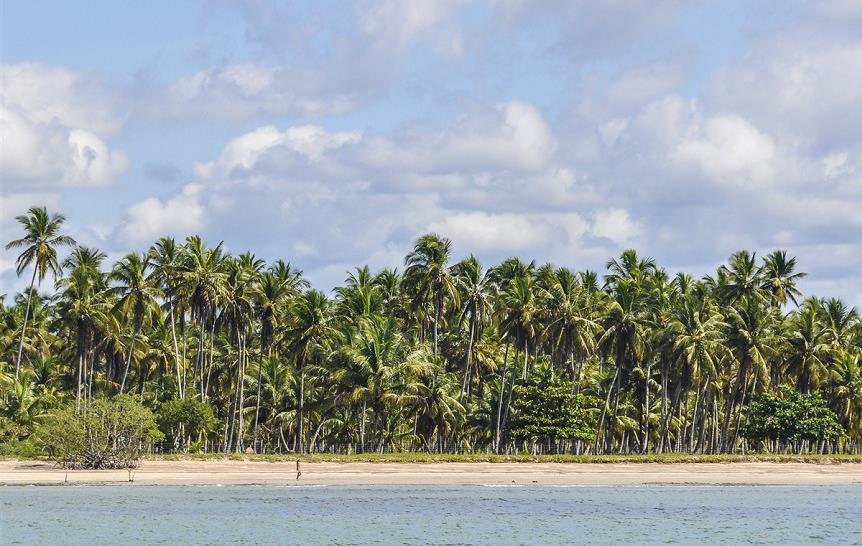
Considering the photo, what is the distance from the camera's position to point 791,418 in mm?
84188

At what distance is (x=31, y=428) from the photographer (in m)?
78.2

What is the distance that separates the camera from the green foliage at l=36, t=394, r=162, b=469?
64562 millimetres

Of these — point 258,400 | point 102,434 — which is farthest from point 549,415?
point 102,434

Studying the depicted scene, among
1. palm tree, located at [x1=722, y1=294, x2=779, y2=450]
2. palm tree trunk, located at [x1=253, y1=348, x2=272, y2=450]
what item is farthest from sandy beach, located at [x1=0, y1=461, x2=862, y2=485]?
palm tree trunk, located at [x1=253, y1=348, x2=272, y2=450]

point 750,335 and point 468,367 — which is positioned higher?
point 750,335

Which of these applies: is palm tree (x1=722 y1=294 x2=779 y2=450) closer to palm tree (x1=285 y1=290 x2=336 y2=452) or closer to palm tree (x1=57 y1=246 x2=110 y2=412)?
palm tree (x1=285 y1=290 x2=336 y2=452)

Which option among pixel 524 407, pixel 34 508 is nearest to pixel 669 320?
pixel 524 407

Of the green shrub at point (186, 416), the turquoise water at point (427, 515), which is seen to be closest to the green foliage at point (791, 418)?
the turquoise water at point (427, 515)

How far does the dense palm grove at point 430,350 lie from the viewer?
266ft

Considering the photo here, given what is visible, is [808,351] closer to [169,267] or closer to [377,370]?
[377,370]

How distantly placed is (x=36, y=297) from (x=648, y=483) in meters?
67.0

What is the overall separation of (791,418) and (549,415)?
58.9ft

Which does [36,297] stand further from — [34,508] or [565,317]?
[34,508]

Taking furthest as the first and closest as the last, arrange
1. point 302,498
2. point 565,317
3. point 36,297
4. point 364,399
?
point 36,297
point 565,317
point 364,399
point 302,498
